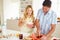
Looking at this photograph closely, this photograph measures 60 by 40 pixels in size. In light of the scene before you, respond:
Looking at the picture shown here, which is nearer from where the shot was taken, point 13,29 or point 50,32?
point 50,32

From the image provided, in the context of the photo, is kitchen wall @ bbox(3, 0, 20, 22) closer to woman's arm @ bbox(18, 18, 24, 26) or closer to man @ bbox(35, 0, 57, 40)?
woman's arm @ bbox(18, 18, 24, 26)

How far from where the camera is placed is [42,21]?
1.41 metres

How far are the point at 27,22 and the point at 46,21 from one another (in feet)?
0.76

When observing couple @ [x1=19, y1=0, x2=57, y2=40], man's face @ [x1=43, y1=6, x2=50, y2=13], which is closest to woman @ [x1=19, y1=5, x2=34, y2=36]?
couple @ [x1=19, y1=0, x2=57, y2=40]

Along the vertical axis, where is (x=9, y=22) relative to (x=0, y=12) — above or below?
below

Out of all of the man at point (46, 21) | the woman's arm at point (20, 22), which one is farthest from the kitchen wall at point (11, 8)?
the man at point (46, 21)

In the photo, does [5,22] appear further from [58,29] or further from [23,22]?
[58,29]

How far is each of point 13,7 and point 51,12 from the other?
1.50 feet

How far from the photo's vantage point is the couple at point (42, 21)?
1.36 metres

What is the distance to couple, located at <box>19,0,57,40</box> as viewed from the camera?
1360 millimetres

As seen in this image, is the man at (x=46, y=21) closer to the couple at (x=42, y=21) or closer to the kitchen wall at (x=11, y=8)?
the couple at (x=42, y=21)

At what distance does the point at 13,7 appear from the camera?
1.47m

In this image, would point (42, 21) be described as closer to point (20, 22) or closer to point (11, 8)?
point (20, 22)

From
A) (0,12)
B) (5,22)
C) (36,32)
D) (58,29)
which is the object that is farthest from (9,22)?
(58,29)
